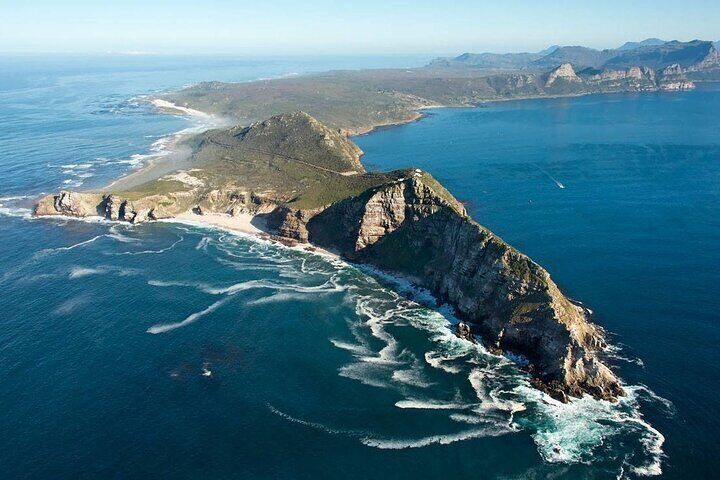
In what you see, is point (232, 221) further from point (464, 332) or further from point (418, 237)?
point (464, 332)

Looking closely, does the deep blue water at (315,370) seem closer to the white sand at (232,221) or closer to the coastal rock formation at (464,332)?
the coastal rock formation at (464,332)

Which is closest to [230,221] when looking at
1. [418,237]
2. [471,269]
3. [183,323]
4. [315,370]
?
[183,323]

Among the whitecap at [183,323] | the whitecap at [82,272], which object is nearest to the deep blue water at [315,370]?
the whitecap at [183,323]

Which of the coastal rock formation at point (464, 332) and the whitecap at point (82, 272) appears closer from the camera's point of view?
the coastal rock formation at point (464, 332)

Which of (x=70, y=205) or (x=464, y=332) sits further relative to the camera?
(x=70, y=205)

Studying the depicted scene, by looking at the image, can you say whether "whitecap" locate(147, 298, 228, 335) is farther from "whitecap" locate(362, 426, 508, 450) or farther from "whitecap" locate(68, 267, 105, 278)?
"whitecap" locate(362, 426, 508, 450)

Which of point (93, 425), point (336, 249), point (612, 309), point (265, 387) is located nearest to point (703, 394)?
point (612, 309)

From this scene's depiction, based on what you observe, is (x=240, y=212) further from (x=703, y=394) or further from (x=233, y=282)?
(x=703, y=394)
